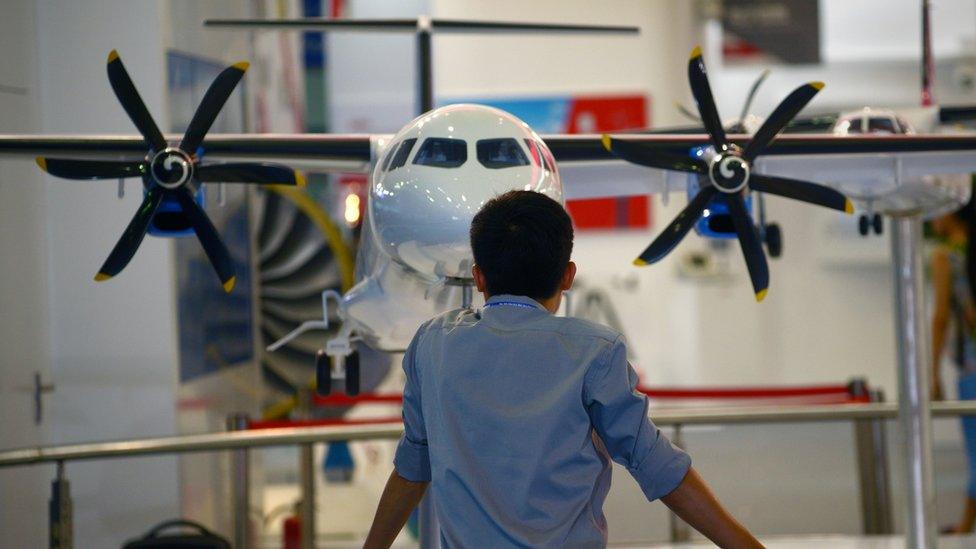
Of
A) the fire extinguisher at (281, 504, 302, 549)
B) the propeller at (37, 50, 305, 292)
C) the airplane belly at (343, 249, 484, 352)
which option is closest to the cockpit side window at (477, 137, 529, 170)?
the airplane belly at (343, 249, 484, 352)

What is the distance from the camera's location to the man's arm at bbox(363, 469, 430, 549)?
294cm

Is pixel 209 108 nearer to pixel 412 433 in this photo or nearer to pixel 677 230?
pixel 677 230

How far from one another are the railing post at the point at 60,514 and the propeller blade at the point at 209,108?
65.2 inches

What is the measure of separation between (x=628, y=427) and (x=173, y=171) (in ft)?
10.8

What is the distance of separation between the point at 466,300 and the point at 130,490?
404cm

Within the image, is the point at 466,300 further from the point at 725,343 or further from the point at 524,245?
the point at 725,343

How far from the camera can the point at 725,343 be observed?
13.4 metres

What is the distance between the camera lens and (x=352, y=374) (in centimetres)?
549

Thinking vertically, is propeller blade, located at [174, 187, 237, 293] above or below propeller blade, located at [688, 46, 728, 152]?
below

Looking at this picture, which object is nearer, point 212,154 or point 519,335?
point 519,335

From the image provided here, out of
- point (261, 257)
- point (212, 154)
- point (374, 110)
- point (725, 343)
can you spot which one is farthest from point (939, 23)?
point (212, 154)

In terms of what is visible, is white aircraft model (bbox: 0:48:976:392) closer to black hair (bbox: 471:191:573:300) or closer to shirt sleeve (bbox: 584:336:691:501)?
black hair (bbox: 471:191:573:300)

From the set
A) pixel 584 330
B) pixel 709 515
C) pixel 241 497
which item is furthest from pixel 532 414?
pixel 241 497

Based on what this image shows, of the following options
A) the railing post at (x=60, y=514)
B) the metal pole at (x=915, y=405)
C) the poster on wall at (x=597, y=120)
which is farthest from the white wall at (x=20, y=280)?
the poster on wall at (x=597, y=120)
